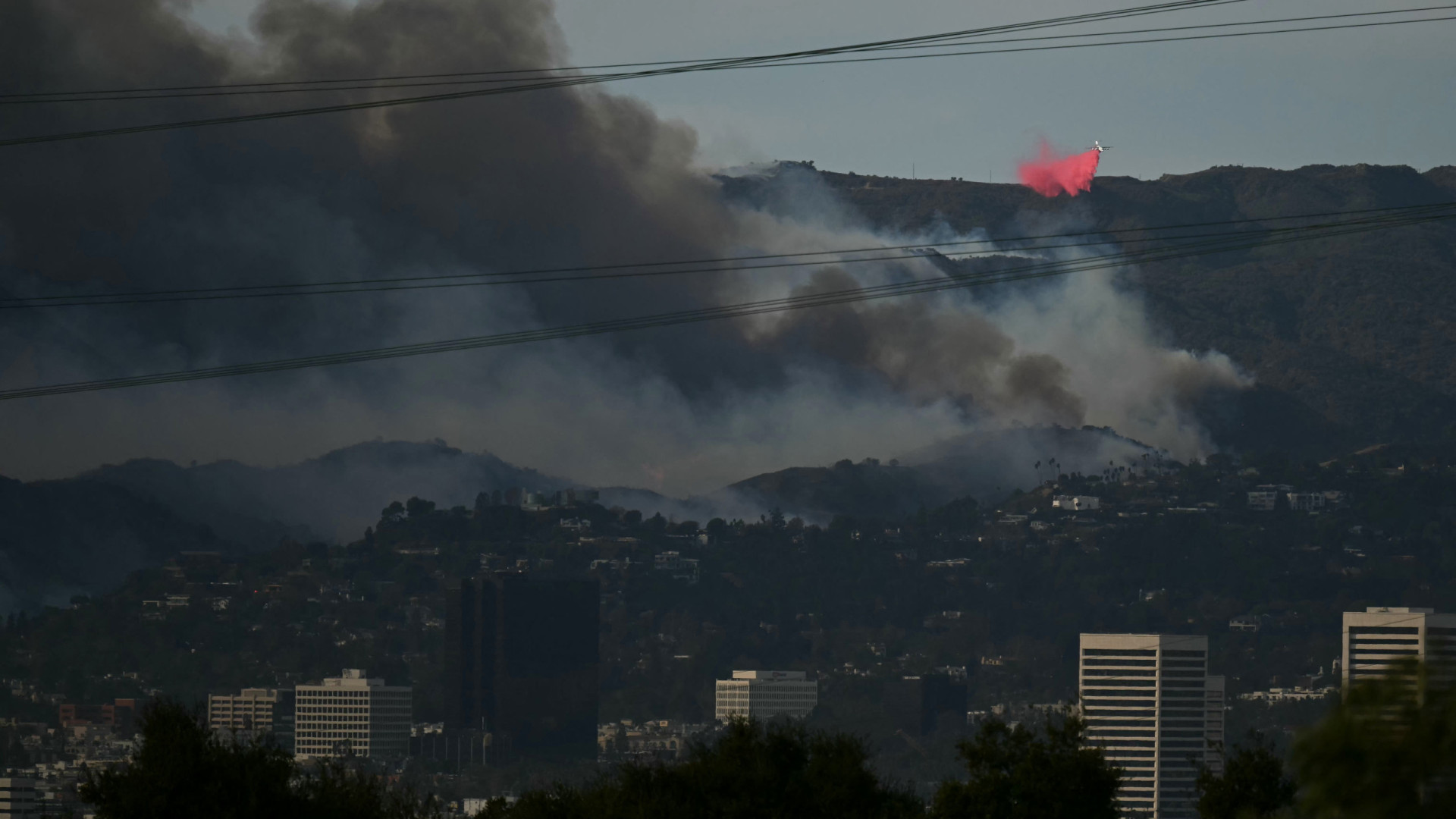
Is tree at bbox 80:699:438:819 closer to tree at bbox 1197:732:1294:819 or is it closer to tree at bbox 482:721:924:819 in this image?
tree at bbox 482:721:924:819

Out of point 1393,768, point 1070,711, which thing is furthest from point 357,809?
point 1393,768

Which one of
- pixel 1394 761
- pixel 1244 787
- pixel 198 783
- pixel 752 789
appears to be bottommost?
pixel 752 789

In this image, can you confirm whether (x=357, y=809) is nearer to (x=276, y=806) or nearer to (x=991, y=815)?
(x=276, y=806)

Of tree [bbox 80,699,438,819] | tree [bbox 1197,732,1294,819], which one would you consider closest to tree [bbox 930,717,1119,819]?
tree [bbox 1197,732,1294,819]

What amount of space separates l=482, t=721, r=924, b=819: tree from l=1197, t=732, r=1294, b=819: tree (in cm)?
879

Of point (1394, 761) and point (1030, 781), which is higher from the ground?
point (1394, 761)

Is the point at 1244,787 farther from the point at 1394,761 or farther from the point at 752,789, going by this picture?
the point at 1394,761

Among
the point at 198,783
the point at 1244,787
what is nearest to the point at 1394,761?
the point at 198,783

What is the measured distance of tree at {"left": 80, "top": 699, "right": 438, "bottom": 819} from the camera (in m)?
48.8

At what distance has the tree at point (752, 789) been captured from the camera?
57094mm

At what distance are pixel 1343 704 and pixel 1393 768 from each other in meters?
0.70

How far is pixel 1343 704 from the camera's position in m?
11.2

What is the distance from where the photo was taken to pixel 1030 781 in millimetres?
51781

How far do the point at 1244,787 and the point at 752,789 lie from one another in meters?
15.1
